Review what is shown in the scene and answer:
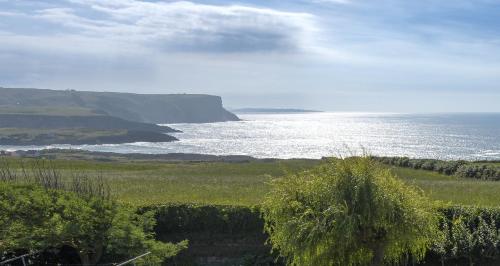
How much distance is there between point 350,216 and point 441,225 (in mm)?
8773

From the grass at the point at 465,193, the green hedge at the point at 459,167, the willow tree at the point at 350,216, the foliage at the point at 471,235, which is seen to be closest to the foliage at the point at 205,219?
the willow tree at the point at 350,216

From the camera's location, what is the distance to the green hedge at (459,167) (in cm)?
4744

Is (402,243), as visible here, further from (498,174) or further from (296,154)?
(296,154)

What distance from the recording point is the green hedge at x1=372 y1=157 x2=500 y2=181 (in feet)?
156

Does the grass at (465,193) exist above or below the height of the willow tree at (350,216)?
below

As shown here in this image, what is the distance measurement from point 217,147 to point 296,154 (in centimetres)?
3586

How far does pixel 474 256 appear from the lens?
23.6 meters

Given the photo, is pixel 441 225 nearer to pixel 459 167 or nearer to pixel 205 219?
pixel 205 219

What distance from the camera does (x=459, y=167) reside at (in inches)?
2021

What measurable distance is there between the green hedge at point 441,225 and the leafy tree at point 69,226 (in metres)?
3.75

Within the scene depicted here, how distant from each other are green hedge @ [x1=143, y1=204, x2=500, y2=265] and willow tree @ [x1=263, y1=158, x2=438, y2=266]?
3304 mm

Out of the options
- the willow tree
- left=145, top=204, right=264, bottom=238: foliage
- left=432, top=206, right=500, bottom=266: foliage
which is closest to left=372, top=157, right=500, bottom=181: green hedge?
left=432, top=206, right=500, bottom=266: foliage

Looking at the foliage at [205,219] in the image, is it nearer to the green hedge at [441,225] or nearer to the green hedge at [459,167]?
the green hedge at [441,225]

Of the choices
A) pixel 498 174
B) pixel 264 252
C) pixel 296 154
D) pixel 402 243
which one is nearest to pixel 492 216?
pixel 402 243
